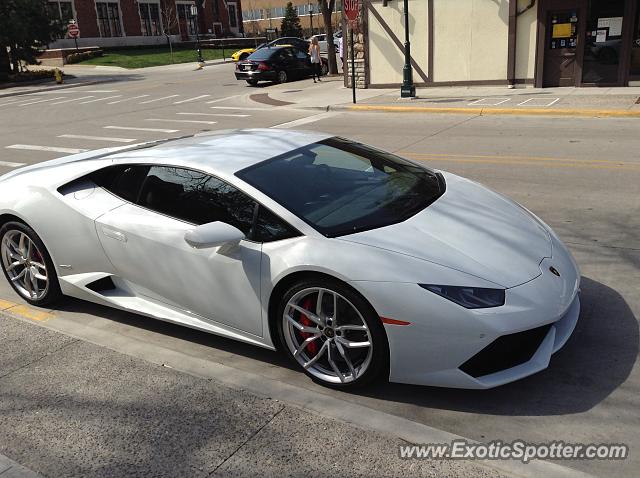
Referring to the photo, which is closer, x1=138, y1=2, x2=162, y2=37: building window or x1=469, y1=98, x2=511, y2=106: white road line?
x1=469, y1=98, x2=511, y2=106: white road line

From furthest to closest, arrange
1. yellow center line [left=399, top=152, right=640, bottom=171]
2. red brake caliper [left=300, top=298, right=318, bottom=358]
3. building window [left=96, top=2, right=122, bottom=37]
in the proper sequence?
building window [left=96, top=2, right=122, bottom=37] → yellow center line [left=399, top=152, right=640, bottom=171] → red brake caliper [left=300, top=298, right=318, bottom=358]

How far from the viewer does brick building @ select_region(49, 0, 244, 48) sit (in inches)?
2260

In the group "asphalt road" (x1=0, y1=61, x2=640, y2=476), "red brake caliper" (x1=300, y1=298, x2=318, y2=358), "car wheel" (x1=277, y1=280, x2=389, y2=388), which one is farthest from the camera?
"red brake caliper" (x1=300, y1=298, x2=318, y2=358)

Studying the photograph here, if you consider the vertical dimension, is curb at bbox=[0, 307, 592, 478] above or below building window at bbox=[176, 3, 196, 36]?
below

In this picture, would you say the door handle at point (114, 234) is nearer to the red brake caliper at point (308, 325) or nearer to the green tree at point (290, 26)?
the red brake caliper at point (308, 325)

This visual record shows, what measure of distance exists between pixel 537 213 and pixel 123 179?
4.37m

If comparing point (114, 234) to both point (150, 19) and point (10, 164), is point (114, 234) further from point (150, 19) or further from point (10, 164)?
point (150, 19)

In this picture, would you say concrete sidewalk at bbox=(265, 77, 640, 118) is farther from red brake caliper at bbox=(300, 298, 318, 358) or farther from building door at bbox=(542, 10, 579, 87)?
red brake caliper at bbox=(300, 298, 318, 358)

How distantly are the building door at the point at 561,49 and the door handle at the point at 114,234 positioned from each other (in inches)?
657

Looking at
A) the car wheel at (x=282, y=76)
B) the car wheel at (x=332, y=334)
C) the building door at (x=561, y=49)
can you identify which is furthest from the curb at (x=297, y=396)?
the car wheel at (x=282, y=76)

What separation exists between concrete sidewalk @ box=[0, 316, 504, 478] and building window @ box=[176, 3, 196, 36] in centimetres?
7079

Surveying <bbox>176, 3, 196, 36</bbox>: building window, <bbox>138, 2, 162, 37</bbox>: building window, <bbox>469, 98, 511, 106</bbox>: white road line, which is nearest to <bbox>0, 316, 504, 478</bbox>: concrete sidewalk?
<bbox>469, 98, 511, 106</bbox>: white road line

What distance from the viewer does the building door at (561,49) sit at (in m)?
17.3

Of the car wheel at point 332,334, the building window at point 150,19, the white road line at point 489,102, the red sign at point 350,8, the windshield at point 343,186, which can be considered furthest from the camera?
the building window at point 150,19
